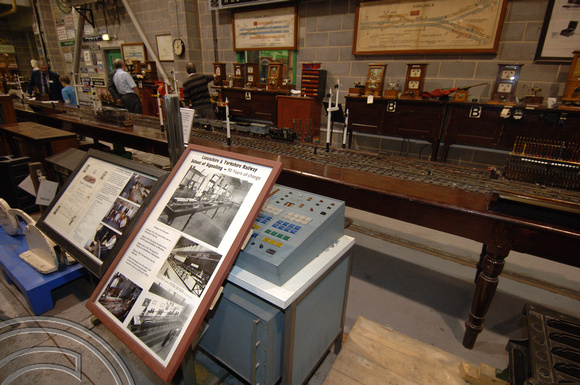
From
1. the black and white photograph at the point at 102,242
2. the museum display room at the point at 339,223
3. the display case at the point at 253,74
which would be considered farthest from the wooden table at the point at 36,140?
the display case at the point at 253,74

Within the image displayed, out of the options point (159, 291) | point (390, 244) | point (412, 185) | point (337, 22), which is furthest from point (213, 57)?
point (159, 291)

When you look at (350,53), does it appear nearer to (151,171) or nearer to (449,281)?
(449,281)

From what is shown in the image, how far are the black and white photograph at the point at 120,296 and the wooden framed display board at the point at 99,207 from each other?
0.10m

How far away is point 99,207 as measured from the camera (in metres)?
1.24

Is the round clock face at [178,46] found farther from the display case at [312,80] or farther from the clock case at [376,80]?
the clock case at [376,80]

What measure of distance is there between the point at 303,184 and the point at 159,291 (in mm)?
1137

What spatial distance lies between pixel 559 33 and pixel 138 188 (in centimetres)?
414

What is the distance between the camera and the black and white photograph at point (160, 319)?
34.5 inches

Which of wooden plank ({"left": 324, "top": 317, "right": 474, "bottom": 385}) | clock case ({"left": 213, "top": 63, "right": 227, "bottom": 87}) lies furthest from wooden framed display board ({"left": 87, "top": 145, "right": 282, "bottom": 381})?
clock case ({"left": 213, "top": 63, "right": 227, "bottom": 87})

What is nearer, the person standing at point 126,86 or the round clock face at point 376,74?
the round clock face at point 376,74

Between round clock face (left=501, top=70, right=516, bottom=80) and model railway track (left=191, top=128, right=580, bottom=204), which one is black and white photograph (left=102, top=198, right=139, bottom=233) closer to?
model railway track (left=191, top=128, right=580, bottom=204)

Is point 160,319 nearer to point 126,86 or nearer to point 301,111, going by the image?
point 301,111

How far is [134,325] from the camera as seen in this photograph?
94 centimetres

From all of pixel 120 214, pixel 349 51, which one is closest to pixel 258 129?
pixel 120 214
